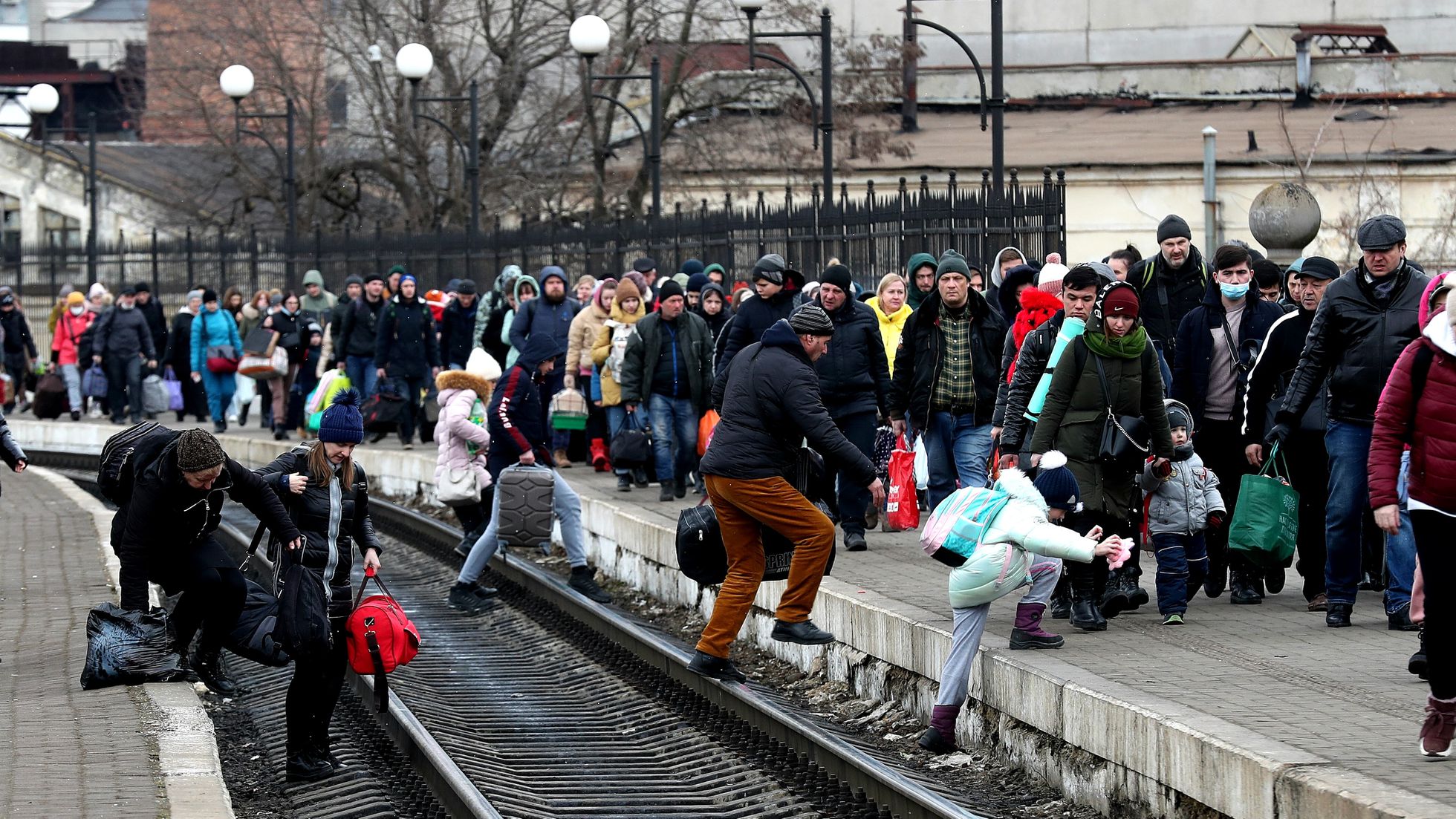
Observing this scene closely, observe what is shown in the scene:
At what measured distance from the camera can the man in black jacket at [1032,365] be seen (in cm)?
999

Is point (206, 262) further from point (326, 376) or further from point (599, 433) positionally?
point (599, 433)

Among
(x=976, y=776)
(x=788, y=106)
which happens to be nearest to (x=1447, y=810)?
(x=976, y=776)

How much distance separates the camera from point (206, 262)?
32.7 m

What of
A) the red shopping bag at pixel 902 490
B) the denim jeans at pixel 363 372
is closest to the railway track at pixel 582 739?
the red shopping bag at pixel 902 490

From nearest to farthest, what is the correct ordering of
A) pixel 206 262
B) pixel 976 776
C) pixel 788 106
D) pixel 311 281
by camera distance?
pixel 976 776, pixel 311 281, pixel 206 262, pixel 788 106

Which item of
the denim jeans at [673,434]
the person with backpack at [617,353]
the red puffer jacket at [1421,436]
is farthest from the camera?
the person with backpack at [617,353]

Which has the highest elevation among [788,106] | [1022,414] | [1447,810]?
[788,106]

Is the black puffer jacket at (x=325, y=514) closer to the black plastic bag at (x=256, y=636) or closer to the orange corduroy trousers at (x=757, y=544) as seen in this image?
the black plastic bag at (x=256, y=636)

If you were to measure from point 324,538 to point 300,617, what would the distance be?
54 cm

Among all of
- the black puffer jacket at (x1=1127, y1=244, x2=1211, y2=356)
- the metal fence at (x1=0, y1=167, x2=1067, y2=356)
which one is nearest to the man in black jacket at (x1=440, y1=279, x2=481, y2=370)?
the metal fence at (x1=0, y1=167, x2=1067, y2=356)

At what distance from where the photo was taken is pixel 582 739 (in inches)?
405

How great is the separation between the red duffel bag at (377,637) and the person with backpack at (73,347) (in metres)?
21.0

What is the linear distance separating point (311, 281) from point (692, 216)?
27.0 feet

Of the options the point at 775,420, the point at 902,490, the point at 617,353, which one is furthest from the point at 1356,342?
the point at 617,353
